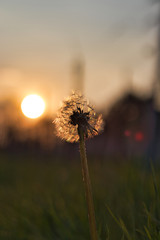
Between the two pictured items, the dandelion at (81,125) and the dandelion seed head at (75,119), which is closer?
the dandelion at (81,125)

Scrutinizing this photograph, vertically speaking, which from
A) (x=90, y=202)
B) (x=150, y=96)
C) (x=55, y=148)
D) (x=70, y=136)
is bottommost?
(x=55, y=148)

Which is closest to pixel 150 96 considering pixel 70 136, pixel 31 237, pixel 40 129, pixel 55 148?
pixel 31 237

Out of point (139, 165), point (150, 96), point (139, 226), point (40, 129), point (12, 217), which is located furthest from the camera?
point (40, 129)

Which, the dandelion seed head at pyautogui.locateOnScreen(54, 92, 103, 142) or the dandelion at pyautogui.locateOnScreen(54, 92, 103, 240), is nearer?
the dandelion at pyautogui.locateOnScreen(54, 92, 103, 240)

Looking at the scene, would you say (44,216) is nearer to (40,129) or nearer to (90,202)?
(90,202)

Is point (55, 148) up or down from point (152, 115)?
down
